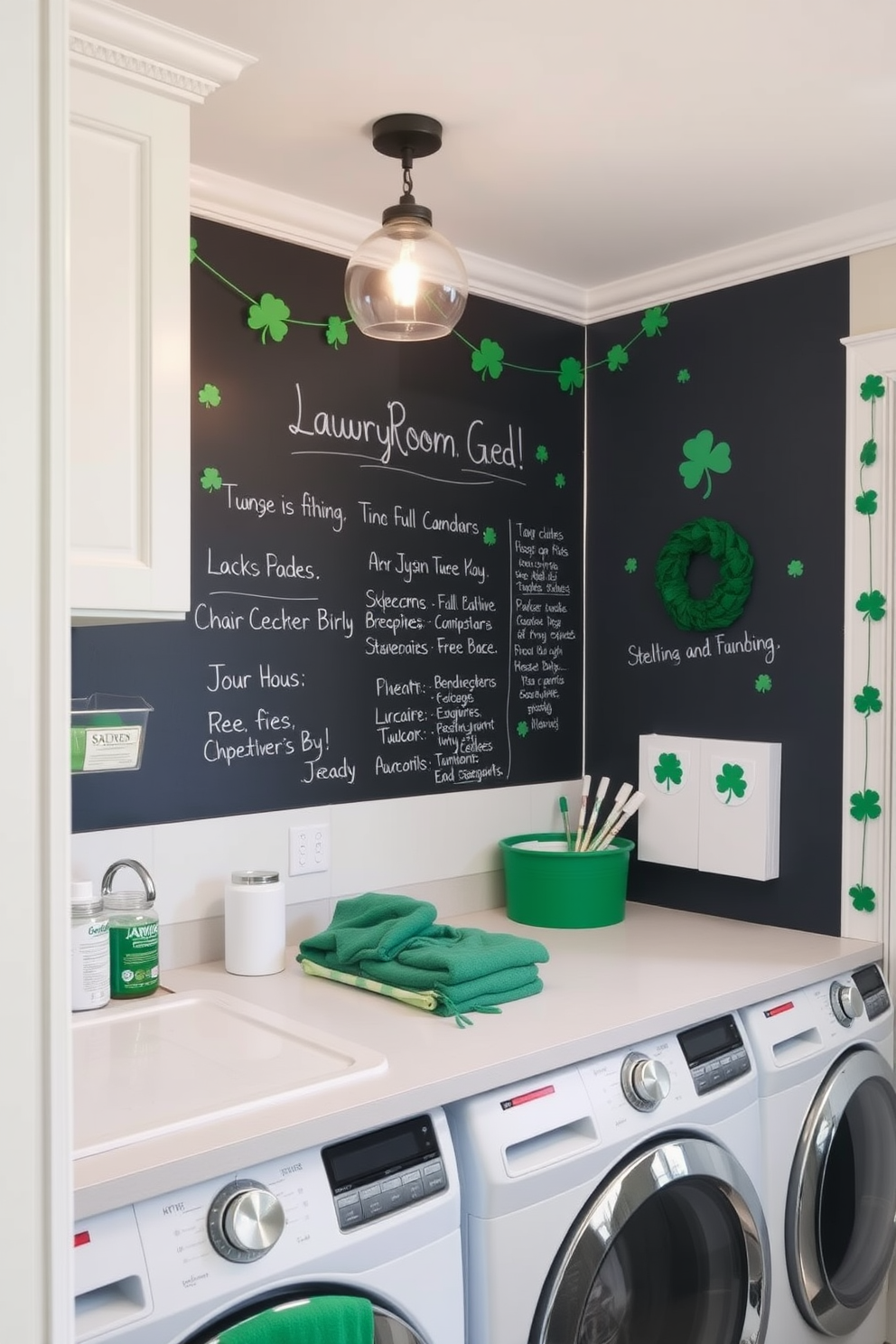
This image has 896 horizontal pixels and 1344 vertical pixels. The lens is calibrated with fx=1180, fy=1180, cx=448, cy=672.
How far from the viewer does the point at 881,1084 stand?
2.40 m

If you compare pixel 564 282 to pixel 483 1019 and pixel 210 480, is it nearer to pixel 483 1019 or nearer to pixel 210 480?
pixel 210 480

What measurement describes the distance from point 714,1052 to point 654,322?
1724 millimetres

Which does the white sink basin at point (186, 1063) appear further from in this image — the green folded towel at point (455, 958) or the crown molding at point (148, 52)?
the crown molding at point (148, 52)

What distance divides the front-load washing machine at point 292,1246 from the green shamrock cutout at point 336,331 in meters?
1.57

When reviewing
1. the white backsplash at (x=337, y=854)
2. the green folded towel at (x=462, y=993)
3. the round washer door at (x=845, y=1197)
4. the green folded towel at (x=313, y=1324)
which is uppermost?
the white backsplash at (x=337, y=854)

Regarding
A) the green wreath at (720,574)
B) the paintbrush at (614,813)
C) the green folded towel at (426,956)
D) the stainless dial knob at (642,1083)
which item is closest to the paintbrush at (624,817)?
the paintbrush at (614,813)

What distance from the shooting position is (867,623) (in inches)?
97.7

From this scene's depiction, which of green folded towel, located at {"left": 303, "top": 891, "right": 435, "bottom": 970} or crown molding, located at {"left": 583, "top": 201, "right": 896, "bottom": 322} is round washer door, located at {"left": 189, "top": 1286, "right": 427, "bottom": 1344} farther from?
crown molding, located at {"left": 583, "top": 201, "right": 896, "bottom": 322}

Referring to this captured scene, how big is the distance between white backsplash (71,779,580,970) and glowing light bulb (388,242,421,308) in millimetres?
1028

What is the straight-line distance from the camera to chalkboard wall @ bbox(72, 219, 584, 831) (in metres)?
2.27

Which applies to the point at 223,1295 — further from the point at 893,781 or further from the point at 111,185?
the point at 893,781

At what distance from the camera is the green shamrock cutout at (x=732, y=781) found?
2643mm

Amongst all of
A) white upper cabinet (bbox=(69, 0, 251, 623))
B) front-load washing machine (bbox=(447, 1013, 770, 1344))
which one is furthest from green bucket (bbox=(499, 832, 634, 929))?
white upper cabinet (bbox=(69, 0, 251, 623))

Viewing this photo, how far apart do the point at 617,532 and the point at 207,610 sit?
1.15 meters
